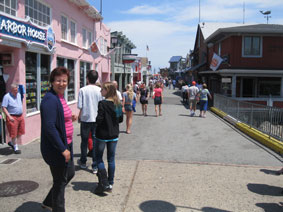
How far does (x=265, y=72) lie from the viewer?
19.9 metres

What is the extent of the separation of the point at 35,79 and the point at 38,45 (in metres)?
1.04

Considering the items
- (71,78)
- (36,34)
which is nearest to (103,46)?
(71,78)

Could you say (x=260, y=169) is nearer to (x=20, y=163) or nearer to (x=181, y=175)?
(x=181, y=175)

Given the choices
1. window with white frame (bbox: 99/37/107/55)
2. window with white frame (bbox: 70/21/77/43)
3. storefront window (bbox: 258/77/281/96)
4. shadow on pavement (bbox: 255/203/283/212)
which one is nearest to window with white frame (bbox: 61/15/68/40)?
window with white frame (bbox: 70/21/77/43)

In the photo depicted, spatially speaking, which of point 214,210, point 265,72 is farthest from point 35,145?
point 265,72

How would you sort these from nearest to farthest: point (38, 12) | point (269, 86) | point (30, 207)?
point (30, 207) < point (38, 12) < point (269, 86)

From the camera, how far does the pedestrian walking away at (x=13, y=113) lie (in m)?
6.70

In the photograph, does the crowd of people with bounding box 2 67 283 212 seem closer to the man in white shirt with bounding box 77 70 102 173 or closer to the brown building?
the man in white shirt with bounding box 77 70 102 173

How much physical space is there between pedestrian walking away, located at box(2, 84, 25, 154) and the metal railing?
6719 millimetres

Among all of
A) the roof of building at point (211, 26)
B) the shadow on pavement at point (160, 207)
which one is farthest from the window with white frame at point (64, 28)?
the roof of building at point (211, 26)

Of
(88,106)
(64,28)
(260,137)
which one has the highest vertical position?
(64,28)

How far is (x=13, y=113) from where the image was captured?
6879mm

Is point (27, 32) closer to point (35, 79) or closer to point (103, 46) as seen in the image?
point (35, 79)

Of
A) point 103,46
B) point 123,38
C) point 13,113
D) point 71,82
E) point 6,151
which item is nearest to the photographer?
point 13,113
